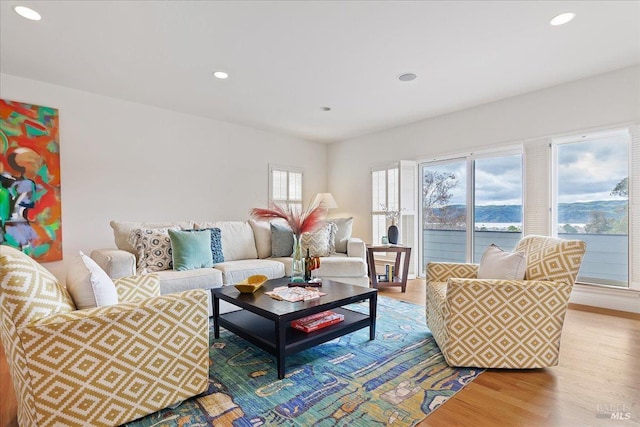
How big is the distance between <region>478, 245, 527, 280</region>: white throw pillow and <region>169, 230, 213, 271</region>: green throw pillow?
2.51 meters

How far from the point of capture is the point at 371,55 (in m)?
2.76

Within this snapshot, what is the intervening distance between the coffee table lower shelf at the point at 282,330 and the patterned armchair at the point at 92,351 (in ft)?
1.32

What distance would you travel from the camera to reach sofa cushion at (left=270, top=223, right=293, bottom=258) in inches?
156

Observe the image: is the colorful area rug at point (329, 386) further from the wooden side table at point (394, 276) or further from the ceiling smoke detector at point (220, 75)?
the ceiling smoke detector at point (220, 75)

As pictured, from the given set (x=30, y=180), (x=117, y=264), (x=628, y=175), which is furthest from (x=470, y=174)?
(x=30, y=180)

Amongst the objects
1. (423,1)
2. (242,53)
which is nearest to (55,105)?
(242,53)

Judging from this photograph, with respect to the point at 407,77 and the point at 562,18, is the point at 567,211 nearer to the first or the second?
the point at 562,18

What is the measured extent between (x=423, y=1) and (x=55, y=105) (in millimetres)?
3828

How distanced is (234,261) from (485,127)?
3.60 meters

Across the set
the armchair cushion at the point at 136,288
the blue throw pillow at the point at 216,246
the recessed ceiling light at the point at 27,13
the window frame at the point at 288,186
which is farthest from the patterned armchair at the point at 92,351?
the window frame at the point at 288,186

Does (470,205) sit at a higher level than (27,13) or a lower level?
lower

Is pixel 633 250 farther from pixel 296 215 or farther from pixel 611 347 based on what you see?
pixel 296 215

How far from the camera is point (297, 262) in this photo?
2732 mm

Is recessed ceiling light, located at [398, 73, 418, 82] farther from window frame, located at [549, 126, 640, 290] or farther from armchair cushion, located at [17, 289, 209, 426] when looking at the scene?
armchair cushion, located at [17, 289, 209, 426]
